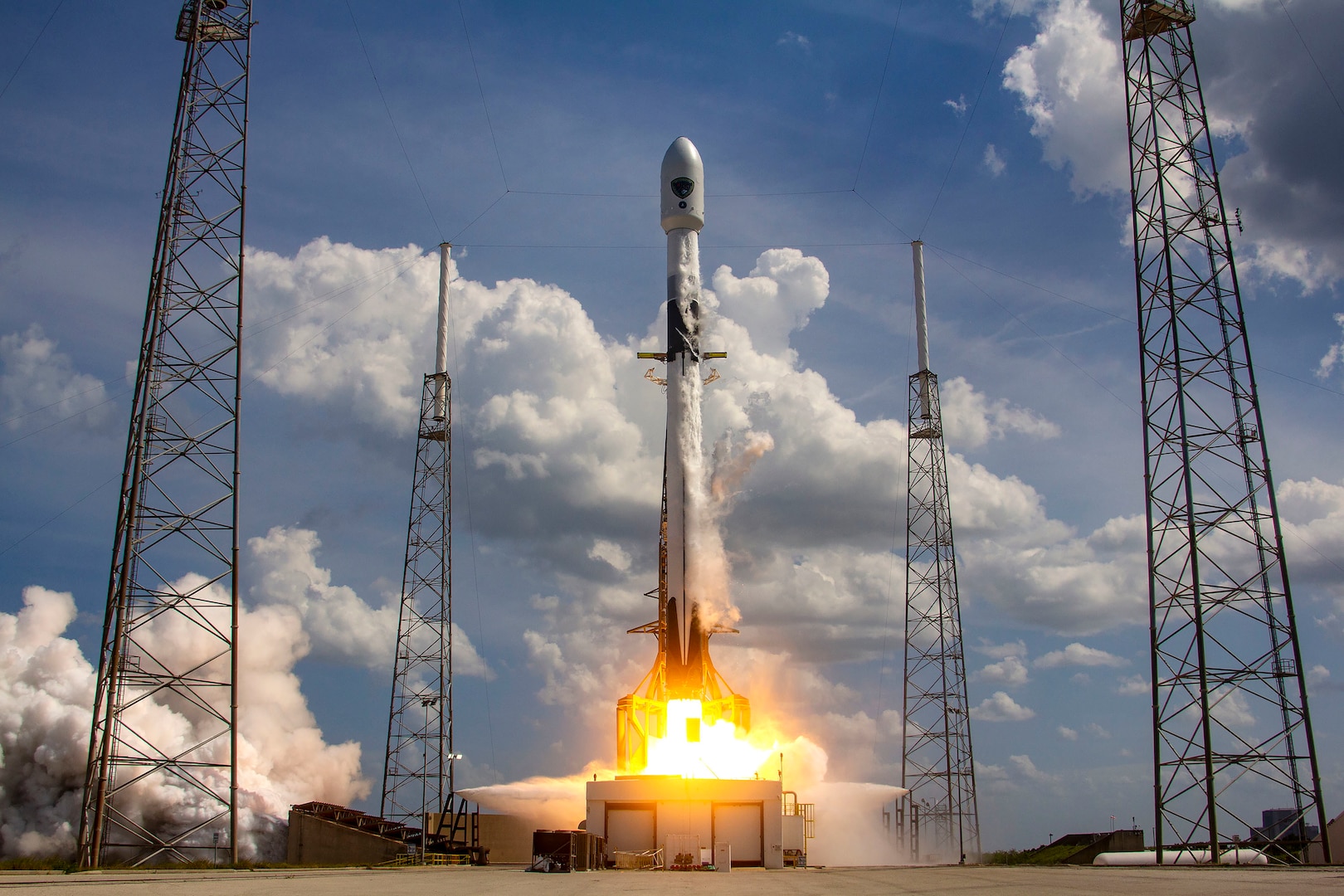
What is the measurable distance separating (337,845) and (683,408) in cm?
2962

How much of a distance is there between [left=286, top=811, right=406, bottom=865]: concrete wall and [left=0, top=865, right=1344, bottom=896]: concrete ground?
24.9 m

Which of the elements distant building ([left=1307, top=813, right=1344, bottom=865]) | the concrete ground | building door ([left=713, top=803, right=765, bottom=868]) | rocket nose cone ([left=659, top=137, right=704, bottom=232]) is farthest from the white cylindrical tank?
rocket nose cone ([left=659, top=137, right=704, bottom=232])

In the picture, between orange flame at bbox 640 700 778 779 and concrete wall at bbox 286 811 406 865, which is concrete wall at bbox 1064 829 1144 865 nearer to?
orange flame at bbox 640 700 778 779

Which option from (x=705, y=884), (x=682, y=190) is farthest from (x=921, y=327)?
(x=705, y=884)

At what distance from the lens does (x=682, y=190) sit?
45.4 meters

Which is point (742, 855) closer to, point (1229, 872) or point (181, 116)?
point (1229, 872)

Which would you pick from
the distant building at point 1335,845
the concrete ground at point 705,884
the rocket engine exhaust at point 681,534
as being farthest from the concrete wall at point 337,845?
the distant building at point 1335,845

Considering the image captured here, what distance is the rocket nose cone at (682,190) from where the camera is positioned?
45.2m

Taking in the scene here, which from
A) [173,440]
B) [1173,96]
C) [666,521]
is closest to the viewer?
[173,440]

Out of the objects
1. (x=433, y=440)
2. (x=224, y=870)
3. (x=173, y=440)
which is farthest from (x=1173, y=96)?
(x=224, y=870)

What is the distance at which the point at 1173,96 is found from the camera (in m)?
41.0

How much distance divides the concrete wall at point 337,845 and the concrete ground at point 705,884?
24.9 metres

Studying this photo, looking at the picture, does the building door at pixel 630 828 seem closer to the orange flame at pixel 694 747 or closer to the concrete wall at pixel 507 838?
the orange flame at pixel 694 747

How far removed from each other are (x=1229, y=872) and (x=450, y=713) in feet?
106
